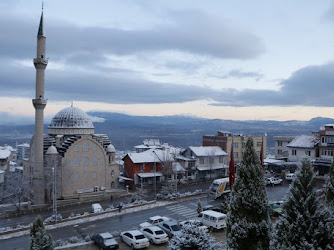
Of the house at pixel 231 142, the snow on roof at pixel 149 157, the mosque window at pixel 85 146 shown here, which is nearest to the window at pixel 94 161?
the mosque window at pixel 85 146

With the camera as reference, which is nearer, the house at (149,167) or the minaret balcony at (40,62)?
the minaret balcony at (40,62)

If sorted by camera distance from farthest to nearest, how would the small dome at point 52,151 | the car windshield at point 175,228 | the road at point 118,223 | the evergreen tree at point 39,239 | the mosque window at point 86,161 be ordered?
the mosque window at point 86,161, the small dome at point 52,151, the road at point 118,223, the car windshield at point 175,228, the evergreen tree at point 39,239

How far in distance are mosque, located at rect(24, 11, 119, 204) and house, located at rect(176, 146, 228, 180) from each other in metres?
13.8

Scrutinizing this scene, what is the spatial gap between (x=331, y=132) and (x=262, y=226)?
152 ft

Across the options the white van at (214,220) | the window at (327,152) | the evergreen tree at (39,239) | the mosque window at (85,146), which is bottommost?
the white van at (214,220)

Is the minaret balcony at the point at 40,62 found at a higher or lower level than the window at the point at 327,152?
higher

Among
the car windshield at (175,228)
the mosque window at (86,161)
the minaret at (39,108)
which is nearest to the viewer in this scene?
the car windshield at (175,228)

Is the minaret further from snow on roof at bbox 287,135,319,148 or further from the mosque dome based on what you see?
snow on roof at bbox 287,135,319,148

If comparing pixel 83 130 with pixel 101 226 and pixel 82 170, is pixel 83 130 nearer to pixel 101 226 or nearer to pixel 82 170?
pixel 82 170

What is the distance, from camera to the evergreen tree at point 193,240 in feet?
44.8

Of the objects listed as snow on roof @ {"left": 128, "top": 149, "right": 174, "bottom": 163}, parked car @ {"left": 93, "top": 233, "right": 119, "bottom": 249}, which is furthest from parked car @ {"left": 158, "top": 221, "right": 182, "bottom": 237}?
snow on roof @ {"left": 128, "top": 149, "right": 174, "bottom": 163}

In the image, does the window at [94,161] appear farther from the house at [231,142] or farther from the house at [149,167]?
the house at [231,142]

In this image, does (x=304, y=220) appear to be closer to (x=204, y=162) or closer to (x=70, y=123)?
(x=70, y=123)

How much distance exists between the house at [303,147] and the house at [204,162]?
1308 centimetres
